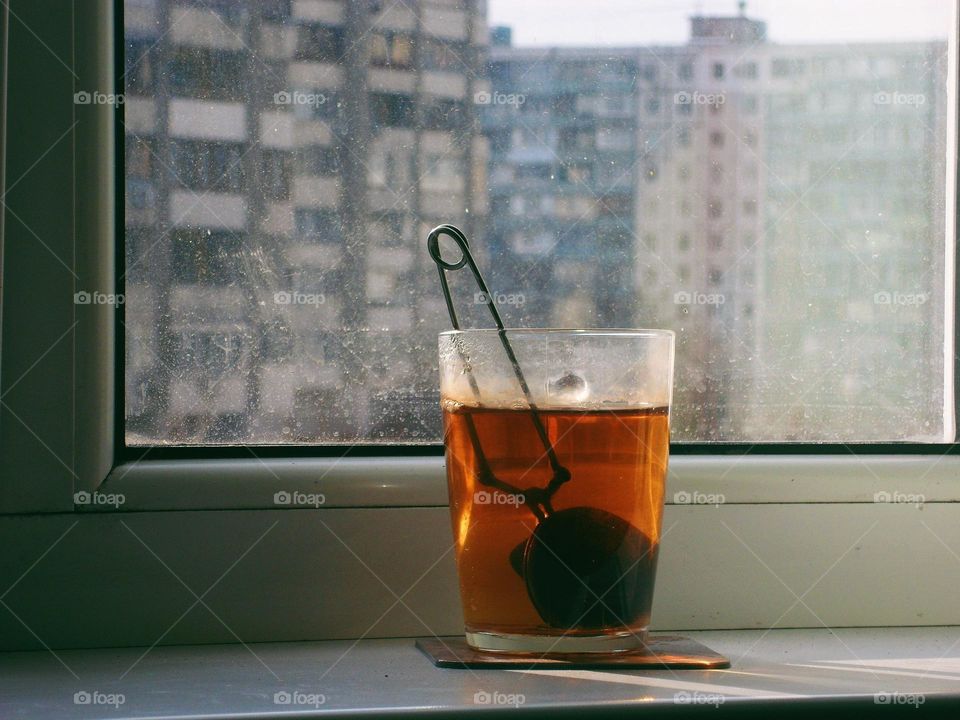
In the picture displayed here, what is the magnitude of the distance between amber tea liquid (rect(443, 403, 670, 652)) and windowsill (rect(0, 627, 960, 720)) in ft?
0.12

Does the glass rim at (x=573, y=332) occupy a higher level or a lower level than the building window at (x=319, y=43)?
lower

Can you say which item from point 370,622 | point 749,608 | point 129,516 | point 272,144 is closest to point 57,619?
point 129,516

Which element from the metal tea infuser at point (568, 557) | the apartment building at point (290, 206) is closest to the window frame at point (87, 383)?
the apartment building at point (290, 206)

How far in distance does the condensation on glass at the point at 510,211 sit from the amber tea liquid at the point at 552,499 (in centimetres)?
15

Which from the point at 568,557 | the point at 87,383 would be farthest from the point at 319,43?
the point at 568,557

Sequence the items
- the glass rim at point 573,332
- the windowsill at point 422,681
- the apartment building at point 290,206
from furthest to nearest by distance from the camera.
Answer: the apartment building at point 290,206, the glass rim at point 573,332, the windowsill at point 422,681

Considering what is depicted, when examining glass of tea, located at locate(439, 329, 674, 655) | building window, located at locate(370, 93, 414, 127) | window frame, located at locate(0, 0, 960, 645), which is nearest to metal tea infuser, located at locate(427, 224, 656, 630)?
glass of tea, located at locate(439, 329, 674, 655)

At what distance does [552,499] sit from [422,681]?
0.13m

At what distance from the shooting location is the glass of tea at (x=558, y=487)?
2.15ft

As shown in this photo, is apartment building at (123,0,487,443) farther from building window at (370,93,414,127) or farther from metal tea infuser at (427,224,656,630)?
metal tea infuser at (427,224,656,630)

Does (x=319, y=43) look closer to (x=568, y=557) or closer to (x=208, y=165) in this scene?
(x=208, y=165)

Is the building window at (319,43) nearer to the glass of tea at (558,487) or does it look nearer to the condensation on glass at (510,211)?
the condensation on glass at (510,211)

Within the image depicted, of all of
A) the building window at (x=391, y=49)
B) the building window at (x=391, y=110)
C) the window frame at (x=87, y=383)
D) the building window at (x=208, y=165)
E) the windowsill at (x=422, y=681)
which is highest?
the building window at (x=391, y=49)

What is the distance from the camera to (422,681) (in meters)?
0.62
